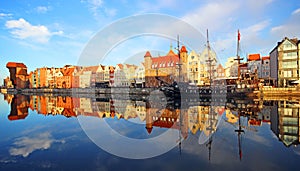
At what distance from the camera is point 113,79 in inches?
3152

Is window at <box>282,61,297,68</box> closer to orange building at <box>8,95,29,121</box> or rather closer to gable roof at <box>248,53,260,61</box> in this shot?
gable roof at <box>248,53,260,61</box>

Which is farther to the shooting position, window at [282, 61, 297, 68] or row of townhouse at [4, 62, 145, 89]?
row of townhouse at [4, 62, 145, 89]

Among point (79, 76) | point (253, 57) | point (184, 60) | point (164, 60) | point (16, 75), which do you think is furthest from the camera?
point (16, 75)

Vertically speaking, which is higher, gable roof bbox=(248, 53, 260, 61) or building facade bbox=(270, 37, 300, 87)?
gable roof bbox=(248, 53, 260, 61)

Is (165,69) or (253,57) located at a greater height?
(253,57)

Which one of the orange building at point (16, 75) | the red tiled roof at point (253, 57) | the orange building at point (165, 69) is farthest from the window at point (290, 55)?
the orange building at point (16, 75)

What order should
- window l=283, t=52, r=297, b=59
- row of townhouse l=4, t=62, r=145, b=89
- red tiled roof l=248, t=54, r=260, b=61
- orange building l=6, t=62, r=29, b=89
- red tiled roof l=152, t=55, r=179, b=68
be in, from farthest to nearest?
orange building l=6, t=62, r=29, b=89
row of townhouse l=4, t=62, r=145, b=89
red tiled roof l=152, t=55, r=179, b=68
red tiled roof l=248, t=54, r=260, b=61
window l=283, t=52, r=297, b=59

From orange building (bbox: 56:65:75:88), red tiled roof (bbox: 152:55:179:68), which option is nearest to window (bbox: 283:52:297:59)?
red tiled roof (bbox: 152:55:179:68)

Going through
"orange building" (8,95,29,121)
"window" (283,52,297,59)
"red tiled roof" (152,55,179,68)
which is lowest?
"orange building" (8,95,29,121)

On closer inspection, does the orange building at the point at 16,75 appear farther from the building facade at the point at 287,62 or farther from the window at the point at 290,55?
the window at the point at 290,55

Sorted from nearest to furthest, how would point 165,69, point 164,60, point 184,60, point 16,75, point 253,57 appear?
point 184,60, point 165,69, point 253,57, point 164,60, point 16,75

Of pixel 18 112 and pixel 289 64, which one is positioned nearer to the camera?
pixel 18 112

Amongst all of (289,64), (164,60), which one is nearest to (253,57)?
(289,64)

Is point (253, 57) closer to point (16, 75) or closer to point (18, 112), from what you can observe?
point (18, 112)
